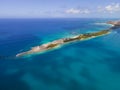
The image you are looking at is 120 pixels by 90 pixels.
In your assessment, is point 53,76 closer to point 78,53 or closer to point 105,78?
point 105,78

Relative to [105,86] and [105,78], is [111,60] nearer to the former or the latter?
[105,78]

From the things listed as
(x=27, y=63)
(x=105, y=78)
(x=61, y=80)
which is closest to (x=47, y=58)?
(x=27, y=63)

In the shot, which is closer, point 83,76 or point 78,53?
point 83,76

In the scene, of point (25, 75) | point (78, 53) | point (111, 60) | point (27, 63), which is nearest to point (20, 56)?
point (27, 63)

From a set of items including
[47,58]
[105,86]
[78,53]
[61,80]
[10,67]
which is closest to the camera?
[105,86]

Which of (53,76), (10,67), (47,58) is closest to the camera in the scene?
(53,76)

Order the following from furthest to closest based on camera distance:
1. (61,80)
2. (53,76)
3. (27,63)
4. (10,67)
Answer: (27,63), (10,67), (53,76), (61,80)

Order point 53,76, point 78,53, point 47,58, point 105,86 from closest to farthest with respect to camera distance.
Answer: point 105,86
point 53,76
point 47,58
point 78,53

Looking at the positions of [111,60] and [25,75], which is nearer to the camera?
[25,75]
